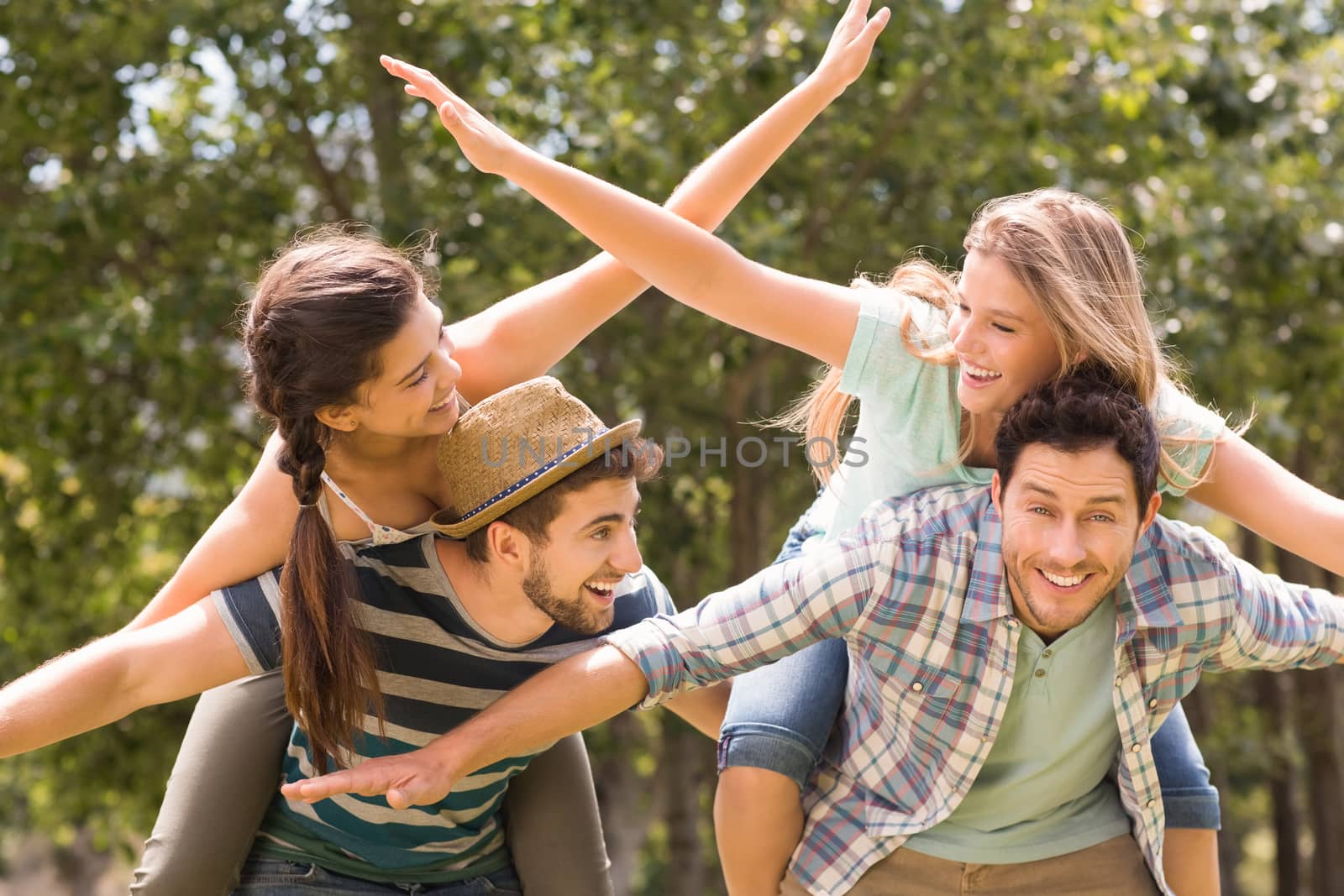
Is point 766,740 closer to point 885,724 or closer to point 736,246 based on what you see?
point 885,724

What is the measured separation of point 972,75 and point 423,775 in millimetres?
5362

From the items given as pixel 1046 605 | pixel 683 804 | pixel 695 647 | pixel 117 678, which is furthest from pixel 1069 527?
pixel 683 804

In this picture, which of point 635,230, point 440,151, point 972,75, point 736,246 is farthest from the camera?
point 440,151

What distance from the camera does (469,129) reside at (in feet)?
8.68

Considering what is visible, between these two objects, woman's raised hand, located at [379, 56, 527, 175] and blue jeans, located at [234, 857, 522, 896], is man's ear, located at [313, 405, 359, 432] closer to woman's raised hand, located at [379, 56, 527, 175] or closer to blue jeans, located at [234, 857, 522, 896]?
woman's raised hand, located at [379, 56, 527, 175]

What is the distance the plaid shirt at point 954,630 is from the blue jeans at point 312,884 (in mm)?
762

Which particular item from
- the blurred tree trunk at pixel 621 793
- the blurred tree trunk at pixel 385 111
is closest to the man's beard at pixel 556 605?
the blurred tree trunk at pixel 385 111

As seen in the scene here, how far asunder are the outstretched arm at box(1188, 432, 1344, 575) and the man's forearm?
117 cm

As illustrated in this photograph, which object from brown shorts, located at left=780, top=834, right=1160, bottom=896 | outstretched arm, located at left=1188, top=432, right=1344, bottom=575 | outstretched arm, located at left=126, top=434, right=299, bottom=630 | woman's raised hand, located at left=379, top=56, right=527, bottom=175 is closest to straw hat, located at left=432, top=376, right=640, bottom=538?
outstretched arm, located at left=126, top=434, right=299, bottom=630

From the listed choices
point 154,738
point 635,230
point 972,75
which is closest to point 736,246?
point 972,75

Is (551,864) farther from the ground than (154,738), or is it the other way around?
(551,864)

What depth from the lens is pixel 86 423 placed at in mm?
7984

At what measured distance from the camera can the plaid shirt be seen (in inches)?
98.9

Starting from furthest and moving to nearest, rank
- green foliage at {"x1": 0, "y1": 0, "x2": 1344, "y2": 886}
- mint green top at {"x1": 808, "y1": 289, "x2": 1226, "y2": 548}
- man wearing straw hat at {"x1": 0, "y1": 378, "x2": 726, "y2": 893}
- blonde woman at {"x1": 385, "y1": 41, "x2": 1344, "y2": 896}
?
green foliage at {"x1": 0, "y1": 0, "x2": 1344, "y2": 886}, mint green top at {"x1": 808, "y1": 289, "x2": 1226, "y2": 548}, blonde woman at {"x1": 385, "y1": 41, "x2": 1344, "y2": 896}, man wearing straw hat at {"x1": 0, "y1": 378, "x2": 726, "y2": 893}
